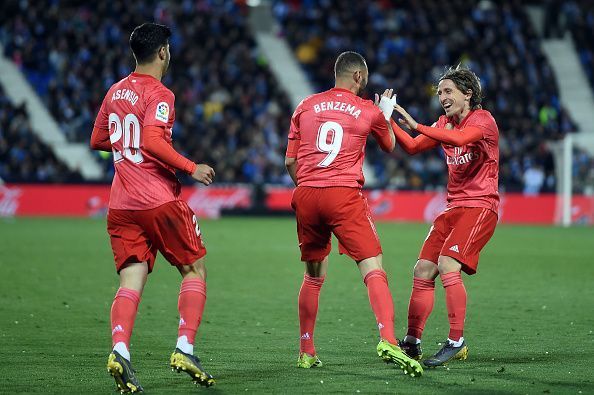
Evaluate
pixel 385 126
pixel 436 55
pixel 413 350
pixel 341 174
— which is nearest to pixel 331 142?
pixel 341 174

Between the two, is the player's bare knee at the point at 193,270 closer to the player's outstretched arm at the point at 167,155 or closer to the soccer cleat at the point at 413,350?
the player's outstretched arm at the point at 167,155

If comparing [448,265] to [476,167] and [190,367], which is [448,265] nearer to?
[476,167]

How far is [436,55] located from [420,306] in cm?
2738

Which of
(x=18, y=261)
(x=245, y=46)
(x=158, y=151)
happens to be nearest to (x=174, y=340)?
(x=158, y=151)

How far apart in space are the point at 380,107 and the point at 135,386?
254 cm

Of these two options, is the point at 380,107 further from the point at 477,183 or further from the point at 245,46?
the point at 245,46

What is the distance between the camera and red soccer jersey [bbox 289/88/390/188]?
7.27 meters

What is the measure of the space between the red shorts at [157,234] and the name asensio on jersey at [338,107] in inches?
48.6

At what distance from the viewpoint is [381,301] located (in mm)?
7098

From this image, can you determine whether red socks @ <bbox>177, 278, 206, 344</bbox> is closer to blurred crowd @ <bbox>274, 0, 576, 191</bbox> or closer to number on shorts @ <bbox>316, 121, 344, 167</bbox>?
number on shorts @ <bbox>316, 121, 344, 167</bbox>

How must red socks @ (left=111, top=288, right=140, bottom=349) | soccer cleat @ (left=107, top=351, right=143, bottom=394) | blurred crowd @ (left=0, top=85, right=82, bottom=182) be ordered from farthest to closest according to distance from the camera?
1. blurred crowd @ (left=0, top=85, right=82, bottom=182)
2. red socks @ (left=111, top=288, right=140, bottom=349)
3. soccer cleat @ (left=107, top=351, right=143, bottom=394)

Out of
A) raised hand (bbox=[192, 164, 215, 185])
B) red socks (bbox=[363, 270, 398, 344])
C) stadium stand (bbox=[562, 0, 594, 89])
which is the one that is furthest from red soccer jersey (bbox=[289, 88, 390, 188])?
stadium stand (bbox=[562, 0, 594, 89])

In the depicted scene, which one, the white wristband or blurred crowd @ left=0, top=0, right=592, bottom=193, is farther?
blurred crowd @ left=0, top=0, right=592, bottom=193

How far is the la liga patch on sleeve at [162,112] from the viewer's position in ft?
21.6
